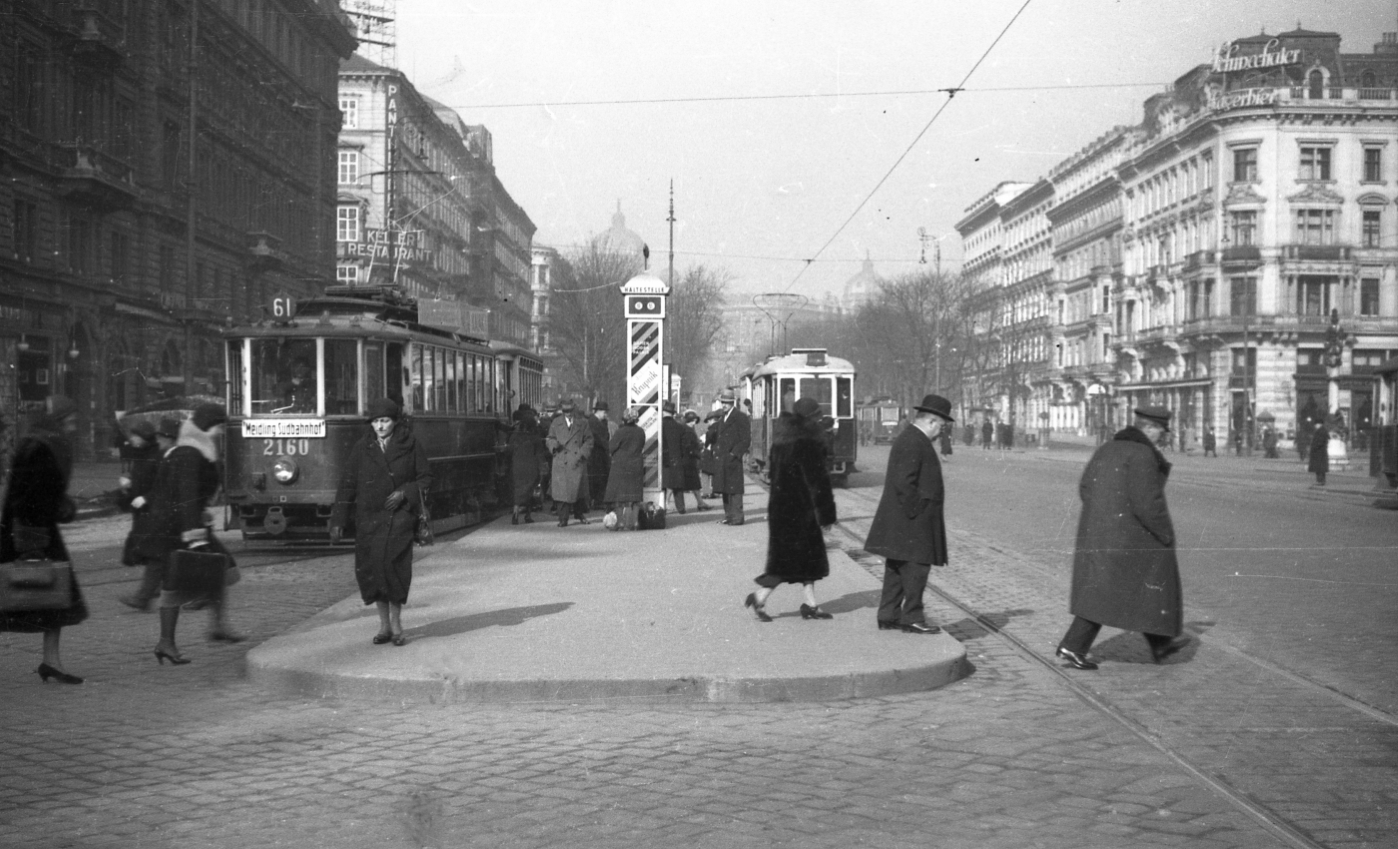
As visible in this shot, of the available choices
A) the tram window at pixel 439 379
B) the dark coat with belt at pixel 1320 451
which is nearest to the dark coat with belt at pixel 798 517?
the tram window at pixel 439 379

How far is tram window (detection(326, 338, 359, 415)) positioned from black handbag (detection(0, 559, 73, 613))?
9.20 m

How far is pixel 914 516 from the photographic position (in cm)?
991

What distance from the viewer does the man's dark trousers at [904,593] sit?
395 inches

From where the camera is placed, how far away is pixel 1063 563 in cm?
1631

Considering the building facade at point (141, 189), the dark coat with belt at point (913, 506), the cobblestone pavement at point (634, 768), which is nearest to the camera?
the cobblestone pavement at point (634, 768)

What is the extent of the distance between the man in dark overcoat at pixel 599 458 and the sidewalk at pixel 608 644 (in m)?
7.31

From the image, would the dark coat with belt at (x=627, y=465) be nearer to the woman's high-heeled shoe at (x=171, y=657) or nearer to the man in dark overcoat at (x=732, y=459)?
the man in dark overcoat at (x=732, y=459)

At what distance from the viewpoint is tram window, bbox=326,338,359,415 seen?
57.5 ft

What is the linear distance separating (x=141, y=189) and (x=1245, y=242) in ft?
148

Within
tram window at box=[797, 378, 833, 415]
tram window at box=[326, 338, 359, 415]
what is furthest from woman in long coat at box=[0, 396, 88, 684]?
tram window at box=[797, 378, 833, 415]

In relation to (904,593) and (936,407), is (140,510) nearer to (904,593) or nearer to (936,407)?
(904,593)

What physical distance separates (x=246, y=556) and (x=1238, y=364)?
5683cm

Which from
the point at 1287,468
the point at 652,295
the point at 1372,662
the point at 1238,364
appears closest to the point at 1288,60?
the point at 1287,468

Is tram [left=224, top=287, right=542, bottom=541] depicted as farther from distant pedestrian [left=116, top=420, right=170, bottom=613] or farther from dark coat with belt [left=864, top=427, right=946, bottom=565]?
dark coat with belt [left=864, top=427, right=946, bottom=565]
